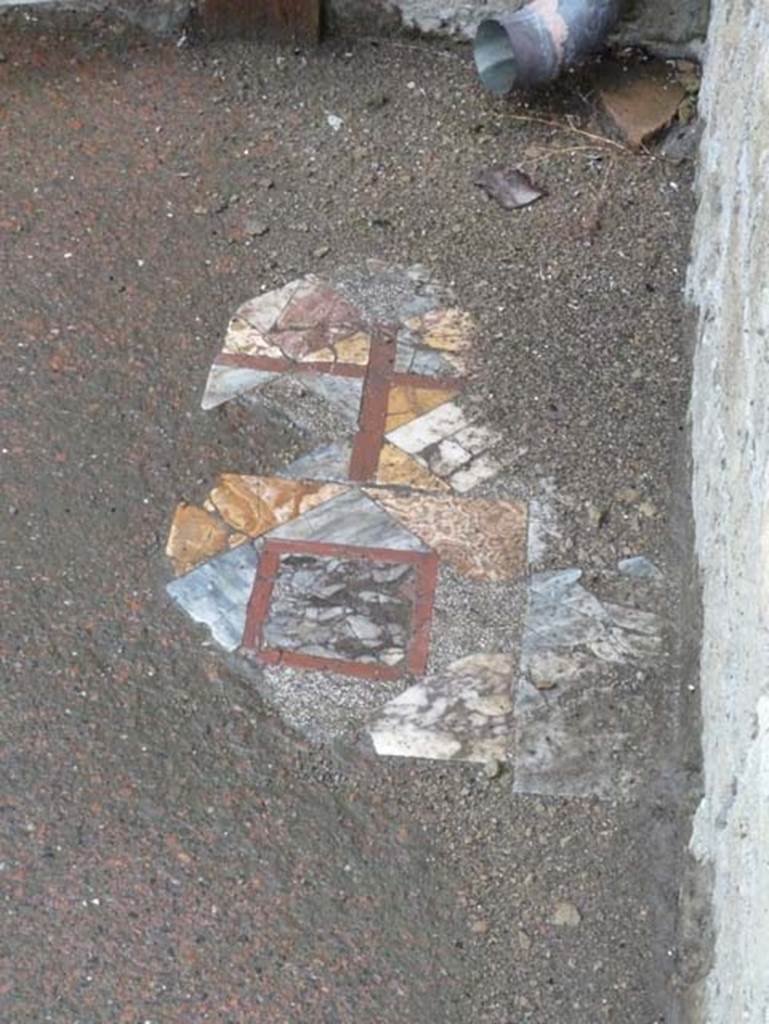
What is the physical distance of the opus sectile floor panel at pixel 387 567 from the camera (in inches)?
126

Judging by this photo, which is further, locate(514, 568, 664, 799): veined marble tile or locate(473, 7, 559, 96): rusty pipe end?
locate(473, 7, 559, 96): rusty pipe end

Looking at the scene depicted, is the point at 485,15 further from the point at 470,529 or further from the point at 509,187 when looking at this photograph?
the point at 470,529

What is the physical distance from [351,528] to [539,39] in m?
1.78

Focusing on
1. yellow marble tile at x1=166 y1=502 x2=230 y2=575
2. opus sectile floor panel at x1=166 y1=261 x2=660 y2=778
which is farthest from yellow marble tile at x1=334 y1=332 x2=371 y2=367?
yellow marble tile at x1=166 y1=502 x2=230 y2=575

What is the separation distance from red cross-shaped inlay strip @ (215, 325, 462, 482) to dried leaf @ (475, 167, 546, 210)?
662 mm

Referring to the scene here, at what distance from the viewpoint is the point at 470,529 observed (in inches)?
138

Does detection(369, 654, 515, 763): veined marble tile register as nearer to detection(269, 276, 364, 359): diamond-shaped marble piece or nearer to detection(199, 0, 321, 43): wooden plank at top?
detection(269, 276, 364, 359): diamond-shaped marble piece

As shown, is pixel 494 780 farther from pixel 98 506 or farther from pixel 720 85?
pixel 720 85

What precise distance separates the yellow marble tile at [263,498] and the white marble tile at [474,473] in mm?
276

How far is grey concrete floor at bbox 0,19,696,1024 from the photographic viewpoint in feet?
9.28

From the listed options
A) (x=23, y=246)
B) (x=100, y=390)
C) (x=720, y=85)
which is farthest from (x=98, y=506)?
(x=720, y=85)

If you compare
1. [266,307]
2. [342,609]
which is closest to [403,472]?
[342,609]

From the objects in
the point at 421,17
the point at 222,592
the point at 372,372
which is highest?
the point at 421,17

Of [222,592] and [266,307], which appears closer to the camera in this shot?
[222,592]
